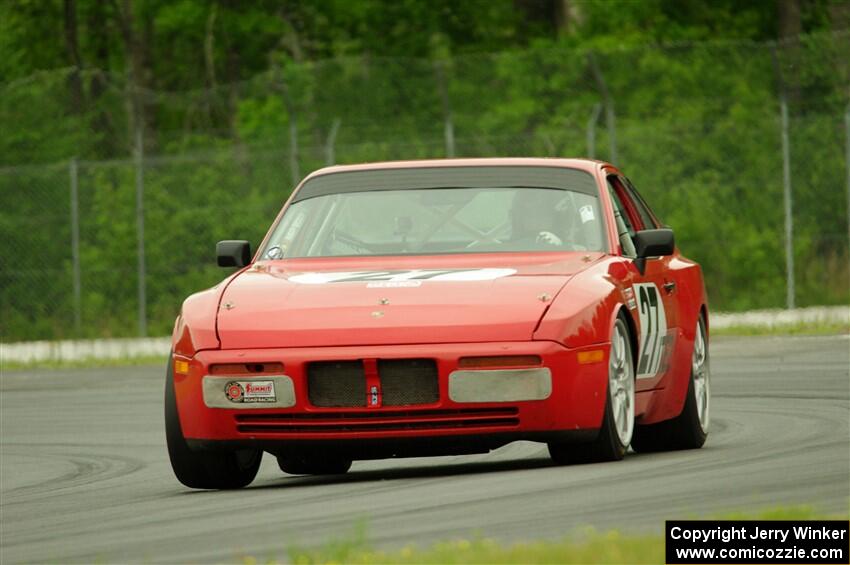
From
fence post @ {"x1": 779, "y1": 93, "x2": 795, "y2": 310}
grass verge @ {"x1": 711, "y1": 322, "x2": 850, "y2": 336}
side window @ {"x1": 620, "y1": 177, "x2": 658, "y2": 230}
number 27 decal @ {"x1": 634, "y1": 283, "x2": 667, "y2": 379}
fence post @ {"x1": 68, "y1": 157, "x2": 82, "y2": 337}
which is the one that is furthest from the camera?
fence post @ {"x1": 68, "y1": 157, "x2": 82, "y2": 337}

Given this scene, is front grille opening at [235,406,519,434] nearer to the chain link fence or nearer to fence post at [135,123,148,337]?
the chain link fence

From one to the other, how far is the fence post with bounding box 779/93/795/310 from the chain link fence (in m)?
0.04

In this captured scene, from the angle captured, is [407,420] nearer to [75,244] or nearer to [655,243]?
[655,243]

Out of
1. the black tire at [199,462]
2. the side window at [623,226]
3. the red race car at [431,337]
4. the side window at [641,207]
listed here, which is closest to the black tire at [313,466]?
the red race car at [431,337]

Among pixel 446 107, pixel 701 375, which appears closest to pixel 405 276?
pixel 701 375

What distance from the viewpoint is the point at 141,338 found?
92.6ft

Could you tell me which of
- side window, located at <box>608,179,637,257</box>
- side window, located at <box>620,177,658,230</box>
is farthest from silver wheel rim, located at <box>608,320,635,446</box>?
side window, located at <box>620,177,658,230</box>

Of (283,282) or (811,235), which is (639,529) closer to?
(283,282)

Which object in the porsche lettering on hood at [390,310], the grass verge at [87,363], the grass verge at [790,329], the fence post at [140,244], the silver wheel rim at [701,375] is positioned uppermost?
the porsche lettering on hood at [390,310]

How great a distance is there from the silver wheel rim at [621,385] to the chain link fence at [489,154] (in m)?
16.5

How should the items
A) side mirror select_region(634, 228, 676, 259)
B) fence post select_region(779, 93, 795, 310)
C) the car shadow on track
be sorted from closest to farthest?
the car shadow on track < side mirror select_region(634, 228, 676, 259) < fence post select_region(779, 93, 795, 310)

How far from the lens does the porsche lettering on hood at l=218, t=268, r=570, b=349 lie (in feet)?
30.4

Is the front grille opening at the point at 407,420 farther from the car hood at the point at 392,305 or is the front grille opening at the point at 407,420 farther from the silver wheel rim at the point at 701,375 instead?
the silver wheel rim at the point at 701,375

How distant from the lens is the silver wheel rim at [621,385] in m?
9.65
